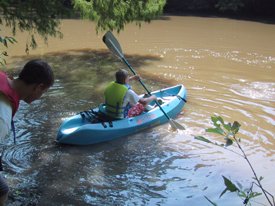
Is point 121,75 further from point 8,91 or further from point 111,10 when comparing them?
point 8,91

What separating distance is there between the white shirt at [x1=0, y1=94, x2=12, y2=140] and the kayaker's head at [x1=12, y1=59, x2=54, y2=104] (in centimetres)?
11

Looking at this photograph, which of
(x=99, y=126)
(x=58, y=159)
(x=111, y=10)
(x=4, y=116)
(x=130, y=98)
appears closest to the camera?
(x=4, y=116)

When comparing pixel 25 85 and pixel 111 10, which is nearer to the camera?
pixel 25 85

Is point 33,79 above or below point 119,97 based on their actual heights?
above

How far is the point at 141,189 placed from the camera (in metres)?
4.76

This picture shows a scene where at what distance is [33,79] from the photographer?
7.48ft

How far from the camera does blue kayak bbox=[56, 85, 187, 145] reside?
5.80m

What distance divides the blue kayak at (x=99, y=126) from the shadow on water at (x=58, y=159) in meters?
0.12

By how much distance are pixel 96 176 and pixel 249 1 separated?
17089mm

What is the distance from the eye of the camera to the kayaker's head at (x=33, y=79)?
2262mm

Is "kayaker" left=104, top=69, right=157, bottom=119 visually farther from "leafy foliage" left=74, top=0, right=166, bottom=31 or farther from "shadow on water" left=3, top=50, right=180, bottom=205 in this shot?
"leafy foliage" left=74, top=0, right=166, bottom=31

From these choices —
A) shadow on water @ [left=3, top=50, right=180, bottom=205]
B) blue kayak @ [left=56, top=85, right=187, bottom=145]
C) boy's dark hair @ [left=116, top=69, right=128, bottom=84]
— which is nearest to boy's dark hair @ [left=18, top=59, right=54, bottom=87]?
shadow on water @ [left=3, top=50, right=180, bottom=205]

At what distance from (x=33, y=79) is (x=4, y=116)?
0.85ft

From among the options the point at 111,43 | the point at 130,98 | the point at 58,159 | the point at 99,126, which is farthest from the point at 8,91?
the point at 111,43
